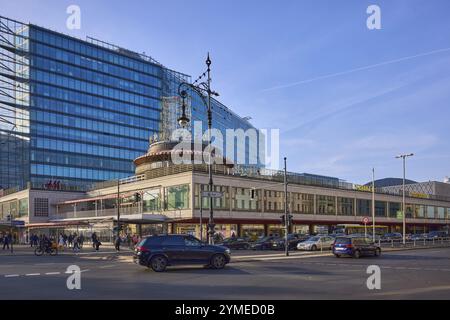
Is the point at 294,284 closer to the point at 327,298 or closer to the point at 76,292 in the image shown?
the point at 327,298

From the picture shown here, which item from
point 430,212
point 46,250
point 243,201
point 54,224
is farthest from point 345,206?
point 46,250

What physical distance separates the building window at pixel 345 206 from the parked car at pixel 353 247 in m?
43.4

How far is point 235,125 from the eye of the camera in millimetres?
132875

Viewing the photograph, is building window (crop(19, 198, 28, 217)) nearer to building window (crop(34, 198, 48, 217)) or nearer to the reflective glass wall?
building window (crop(34, 198, 48, 217))

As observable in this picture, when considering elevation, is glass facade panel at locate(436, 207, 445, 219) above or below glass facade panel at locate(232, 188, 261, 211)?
below

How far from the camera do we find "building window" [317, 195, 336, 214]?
73188 mm

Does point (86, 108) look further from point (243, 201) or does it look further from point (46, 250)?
point (46, 250)

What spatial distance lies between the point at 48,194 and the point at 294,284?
6589 cm

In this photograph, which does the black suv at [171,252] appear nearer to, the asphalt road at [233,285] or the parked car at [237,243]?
the asphalt road at [233,285]

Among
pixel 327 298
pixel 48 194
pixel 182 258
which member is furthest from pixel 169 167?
pixel 327 298

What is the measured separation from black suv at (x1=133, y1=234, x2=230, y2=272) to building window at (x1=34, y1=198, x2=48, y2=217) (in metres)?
57.1

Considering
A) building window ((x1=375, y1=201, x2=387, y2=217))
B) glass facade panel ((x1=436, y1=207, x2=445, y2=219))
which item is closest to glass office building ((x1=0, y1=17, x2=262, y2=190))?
building window ((x1=375, y1=201, x2=387, y2=217))

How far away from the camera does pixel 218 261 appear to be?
2309 cm

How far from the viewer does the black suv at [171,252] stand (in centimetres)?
2180
